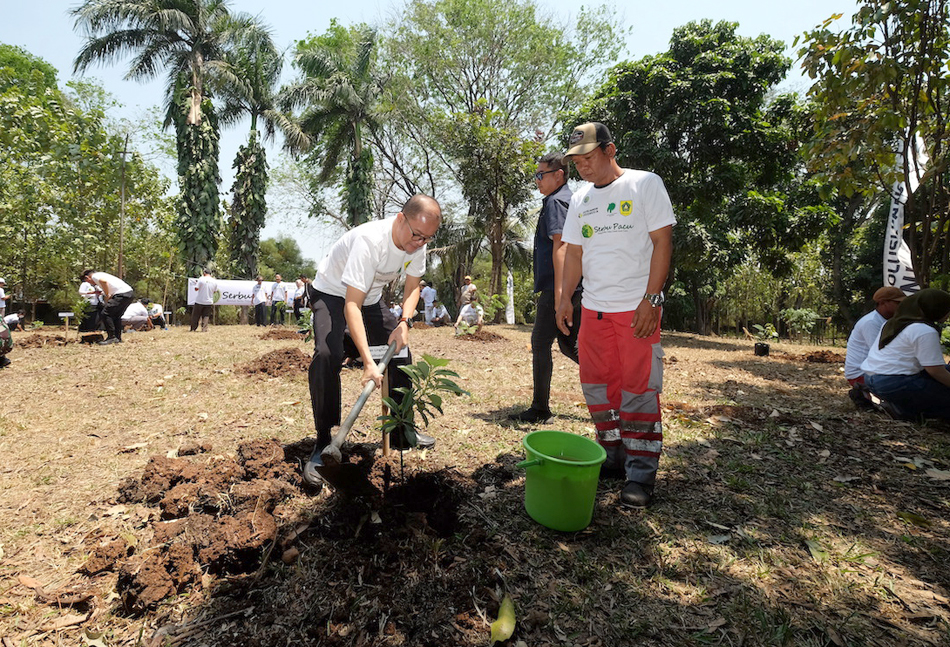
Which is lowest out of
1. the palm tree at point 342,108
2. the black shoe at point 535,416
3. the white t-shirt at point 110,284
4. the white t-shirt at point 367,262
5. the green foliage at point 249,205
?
the black shoe at point 535,416

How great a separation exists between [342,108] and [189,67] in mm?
5890

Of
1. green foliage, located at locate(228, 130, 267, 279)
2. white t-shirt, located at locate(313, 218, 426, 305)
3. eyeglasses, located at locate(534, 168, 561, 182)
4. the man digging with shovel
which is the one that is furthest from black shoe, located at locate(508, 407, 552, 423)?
green foliage, located at locate(228, 130, 267, 279)

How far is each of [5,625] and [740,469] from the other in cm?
385

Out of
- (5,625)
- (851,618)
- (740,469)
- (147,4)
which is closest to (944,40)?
(740,469)

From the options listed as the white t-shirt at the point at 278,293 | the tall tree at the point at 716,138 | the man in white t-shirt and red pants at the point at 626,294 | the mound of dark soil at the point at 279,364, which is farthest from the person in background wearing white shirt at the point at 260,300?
the man in white t-shirt and red pants at the point at 626,294

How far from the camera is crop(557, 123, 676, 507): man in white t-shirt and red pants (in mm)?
2455

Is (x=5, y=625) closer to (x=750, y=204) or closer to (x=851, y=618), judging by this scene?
(x=851, y=618)

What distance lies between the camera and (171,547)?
77.1 inches

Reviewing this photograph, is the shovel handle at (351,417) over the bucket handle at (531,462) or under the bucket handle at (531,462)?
over

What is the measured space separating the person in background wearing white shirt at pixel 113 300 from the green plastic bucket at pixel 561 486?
32.3ft

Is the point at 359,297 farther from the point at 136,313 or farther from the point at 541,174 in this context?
the point at 136,313

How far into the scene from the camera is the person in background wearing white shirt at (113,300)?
8.91m

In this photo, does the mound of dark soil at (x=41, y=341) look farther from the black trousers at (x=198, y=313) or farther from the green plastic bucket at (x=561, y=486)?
the green plastic bucket at (x=561, y=486)

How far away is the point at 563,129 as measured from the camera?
13625mm
